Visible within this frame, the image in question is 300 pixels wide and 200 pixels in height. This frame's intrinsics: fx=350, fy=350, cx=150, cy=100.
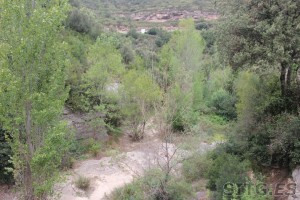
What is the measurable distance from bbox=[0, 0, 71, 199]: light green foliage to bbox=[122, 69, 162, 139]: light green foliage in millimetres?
8748

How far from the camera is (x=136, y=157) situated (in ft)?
59.4

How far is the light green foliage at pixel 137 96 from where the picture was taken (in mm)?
19641

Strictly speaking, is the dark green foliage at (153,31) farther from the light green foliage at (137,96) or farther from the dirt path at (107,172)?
the dirt path at (107,172)

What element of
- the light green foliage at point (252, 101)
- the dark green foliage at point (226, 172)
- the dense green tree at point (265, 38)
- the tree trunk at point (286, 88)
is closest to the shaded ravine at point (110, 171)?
the dark green foliage at point (226, 172)

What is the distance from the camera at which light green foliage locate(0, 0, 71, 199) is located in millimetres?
9867

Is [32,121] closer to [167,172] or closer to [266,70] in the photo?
[167,172]

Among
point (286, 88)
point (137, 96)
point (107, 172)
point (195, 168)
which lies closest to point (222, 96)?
point (137, 96)

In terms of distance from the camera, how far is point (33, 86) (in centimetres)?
1034

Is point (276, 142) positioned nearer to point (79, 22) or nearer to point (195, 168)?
point (195, 168)

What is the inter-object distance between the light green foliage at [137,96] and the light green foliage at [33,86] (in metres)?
8.75

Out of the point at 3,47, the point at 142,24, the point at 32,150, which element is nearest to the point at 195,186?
the point at 32,150

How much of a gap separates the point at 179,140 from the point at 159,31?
43.7 metres

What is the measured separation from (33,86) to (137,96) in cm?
1029

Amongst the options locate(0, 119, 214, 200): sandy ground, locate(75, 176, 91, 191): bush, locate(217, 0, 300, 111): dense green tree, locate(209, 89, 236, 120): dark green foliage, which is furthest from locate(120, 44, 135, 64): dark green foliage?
locate(217, 0, 300, 111): dense green tree
